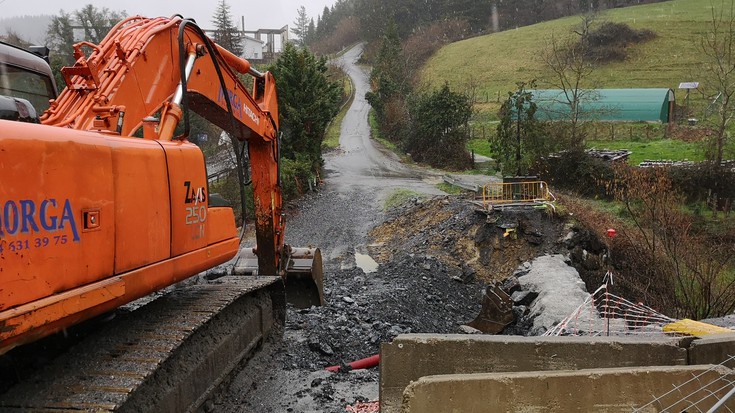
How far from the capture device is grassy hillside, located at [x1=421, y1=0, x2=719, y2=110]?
41.6 meters

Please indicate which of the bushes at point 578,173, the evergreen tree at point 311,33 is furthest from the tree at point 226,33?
the evergreen tree at point 311,33

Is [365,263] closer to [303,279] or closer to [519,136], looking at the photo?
[303,279]

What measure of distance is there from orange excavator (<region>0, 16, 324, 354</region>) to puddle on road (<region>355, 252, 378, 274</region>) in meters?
8.68

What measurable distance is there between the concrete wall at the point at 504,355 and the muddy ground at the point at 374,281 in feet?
3.81

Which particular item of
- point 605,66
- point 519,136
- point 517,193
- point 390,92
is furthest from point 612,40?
point 517,193

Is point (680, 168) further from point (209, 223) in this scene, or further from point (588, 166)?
point (209, 223)

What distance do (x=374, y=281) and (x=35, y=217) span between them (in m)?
9.30

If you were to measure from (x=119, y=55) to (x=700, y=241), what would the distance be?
1422 cm

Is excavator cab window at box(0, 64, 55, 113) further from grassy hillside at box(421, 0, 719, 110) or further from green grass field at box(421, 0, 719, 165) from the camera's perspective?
grassy hillside at box(421, 0, 719, 110)

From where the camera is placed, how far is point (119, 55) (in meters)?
3.91

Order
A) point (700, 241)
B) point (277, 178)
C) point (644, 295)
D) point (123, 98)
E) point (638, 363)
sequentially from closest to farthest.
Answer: point (123, 98) → point (638, 363) → point (277, 178) → point (644, 295) → point (700, 241)

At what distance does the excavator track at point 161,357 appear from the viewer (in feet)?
9.98

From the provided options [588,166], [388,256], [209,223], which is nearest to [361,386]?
[209,223]

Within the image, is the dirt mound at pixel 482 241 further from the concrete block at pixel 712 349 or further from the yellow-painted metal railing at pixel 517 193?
the concrete block at pixel 712 349
